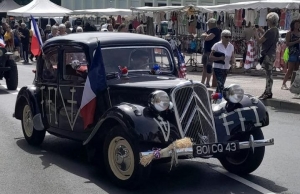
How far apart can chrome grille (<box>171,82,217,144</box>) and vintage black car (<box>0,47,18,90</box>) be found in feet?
37.0

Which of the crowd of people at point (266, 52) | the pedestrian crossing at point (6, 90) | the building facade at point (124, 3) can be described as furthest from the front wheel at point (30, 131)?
the building facade at point (124, 3)

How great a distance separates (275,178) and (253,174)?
30cm

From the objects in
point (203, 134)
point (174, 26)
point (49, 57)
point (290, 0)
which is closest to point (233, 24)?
point (174, 26)

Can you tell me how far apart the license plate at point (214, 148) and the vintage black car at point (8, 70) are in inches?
459

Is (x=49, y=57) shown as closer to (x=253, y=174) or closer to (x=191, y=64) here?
(x=253, y=174)

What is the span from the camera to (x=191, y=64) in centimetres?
2427

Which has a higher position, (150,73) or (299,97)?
(150,73)

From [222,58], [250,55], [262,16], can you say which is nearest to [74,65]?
[222,58]

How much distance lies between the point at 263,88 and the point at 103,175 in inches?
402

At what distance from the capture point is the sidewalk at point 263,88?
14.0 metres

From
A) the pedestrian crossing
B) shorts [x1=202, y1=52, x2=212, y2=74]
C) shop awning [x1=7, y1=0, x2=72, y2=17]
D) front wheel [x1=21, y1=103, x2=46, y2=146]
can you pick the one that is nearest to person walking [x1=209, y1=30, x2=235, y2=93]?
shorts [x1=202, y1=52, x2=212, y2=74]

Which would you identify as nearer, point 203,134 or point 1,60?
point 203,134

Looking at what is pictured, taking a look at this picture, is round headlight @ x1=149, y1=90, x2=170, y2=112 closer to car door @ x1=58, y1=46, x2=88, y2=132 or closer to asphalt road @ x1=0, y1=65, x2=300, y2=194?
asphalt road @ x1=0, y1=65, x2=300, y2=194

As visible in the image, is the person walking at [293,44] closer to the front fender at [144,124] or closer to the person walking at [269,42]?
the person walking at [269,42]
